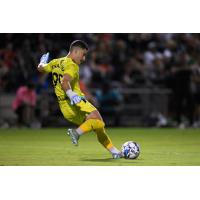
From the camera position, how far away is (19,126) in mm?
17734

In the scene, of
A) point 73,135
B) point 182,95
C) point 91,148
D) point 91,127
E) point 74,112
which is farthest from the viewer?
point 182,95

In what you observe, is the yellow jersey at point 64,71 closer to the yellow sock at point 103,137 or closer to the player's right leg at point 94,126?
the player's right leg at point 94,126

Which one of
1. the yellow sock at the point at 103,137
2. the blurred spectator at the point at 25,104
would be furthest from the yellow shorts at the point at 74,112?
the blurred spectator at the point at 25,104

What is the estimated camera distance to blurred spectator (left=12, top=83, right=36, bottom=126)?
1761 centimetres

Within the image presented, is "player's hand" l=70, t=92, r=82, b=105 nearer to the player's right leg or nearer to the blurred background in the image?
the player's right leg

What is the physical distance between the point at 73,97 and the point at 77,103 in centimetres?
11

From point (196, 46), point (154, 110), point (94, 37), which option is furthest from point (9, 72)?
point (196, 46)

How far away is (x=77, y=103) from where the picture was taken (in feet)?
31.7

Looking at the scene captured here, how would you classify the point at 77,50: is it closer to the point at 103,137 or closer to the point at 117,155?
the point at 103,137

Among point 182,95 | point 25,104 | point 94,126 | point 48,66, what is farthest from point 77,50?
point 182,95

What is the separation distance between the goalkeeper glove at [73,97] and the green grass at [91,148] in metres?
0.93

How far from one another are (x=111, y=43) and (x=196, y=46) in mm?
2539

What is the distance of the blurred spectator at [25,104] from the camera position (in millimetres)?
17609
